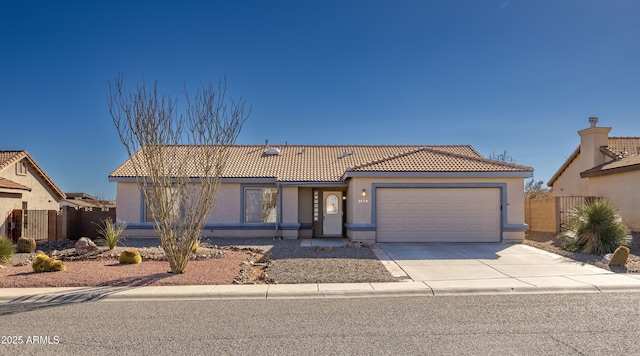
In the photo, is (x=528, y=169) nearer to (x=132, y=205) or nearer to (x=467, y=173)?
(x=467, y=173)

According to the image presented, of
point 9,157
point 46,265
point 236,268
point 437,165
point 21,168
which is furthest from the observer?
point 21,168

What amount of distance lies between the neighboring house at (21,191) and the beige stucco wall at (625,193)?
24.5 meters

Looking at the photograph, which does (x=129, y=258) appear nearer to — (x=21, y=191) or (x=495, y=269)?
(x=495, y=269)

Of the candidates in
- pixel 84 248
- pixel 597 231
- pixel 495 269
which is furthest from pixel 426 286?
pixel 84 248

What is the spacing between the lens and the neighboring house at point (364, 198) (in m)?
16.9

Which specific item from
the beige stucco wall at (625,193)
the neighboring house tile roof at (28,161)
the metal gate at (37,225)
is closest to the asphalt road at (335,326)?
the beige stucco wall at (625,193)

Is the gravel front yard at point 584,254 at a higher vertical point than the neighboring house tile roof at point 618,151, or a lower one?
lower

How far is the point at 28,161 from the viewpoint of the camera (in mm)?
25734

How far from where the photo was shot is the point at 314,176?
65.0 feet

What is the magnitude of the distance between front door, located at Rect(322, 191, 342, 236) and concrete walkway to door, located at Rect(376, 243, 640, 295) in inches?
167

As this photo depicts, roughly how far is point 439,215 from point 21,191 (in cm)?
1970

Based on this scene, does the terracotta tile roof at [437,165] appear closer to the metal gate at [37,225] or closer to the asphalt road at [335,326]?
the asphalt road at [335,326]

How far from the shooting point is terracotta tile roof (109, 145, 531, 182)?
685 inches

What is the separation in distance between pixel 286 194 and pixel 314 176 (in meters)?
1.47
